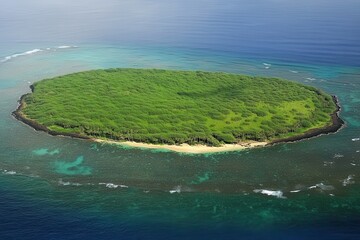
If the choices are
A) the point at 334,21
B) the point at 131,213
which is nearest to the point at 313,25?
the point at 334,21

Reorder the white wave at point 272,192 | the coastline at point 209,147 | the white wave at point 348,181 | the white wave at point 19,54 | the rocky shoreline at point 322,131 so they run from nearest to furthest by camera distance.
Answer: the white wave at point 272,192 < the white wave at point 348,181 < the coastline at point 209,147 < the rocky shoreline at point 322,131 < the white wave at point 19,54

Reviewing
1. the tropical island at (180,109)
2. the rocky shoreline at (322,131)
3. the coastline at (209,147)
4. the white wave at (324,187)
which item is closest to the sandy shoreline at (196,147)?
the coastline at (209,147)

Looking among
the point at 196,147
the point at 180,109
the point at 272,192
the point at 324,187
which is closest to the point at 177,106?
Result: the point at 180,109

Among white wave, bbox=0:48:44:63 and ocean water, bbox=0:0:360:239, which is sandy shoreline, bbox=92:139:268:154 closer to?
ocean water, bbox=0:0:360:239

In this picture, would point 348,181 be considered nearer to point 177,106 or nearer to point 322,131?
point 322,131

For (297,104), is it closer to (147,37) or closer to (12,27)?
(147,37)

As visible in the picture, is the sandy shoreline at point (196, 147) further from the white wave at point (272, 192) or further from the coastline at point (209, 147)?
the white wave at point (272, 192)
